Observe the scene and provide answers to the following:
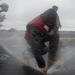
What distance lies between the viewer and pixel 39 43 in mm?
6309

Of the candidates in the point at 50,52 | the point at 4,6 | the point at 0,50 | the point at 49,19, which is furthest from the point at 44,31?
the point at 4,6

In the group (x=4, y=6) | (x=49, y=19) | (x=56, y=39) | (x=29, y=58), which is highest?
(x=49, y=19)

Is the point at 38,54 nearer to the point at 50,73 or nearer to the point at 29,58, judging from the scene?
the point at 50,73

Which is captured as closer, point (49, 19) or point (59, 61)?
point (49, 19)

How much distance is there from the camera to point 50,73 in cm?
605

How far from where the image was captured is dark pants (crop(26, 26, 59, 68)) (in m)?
6.13

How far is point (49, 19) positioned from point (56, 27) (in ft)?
1.08

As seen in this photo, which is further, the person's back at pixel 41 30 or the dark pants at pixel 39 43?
the person's back at pixel 41 30

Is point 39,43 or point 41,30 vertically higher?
point 41,30

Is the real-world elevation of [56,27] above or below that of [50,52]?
above

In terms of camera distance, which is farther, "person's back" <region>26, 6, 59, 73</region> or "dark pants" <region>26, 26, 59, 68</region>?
"person's back" <region>26, 6, 59, 73</region>

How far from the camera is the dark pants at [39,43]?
6129 mm

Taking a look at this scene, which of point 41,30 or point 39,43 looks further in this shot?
point 41,30

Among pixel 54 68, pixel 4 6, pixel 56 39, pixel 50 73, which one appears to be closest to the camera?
pixel 50 73
